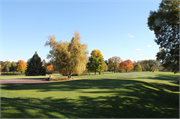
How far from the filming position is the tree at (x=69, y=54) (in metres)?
31.5

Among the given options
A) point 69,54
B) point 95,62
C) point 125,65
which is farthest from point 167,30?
point 125,65

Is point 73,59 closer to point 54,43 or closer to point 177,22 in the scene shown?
point 54,43

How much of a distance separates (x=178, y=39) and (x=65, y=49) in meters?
24.0

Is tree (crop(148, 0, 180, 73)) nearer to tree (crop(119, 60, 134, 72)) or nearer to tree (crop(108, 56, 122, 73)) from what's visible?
tree (crop(119, 60, 134, 72))

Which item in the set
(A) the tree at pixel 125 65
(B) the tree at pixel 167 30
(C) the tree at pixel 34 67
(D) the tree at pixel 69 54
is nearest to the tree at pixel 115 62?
(A) the tree at pixel 125 65

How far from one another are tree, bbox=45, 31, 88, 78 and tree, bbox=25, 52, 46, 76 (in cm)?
3108

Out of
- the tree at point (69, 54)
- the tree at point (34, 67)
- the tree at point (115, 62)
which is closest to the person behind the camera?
the tree at point (69, 54)

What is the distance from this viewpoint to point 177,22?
12.3 metres

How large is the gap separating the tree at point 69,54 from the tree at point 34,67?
3108 centimetres

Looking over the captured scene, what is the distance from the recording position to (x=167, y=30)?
44.6 ft

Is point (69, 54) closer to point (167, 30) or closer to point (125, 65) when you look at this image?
point (167, 30)

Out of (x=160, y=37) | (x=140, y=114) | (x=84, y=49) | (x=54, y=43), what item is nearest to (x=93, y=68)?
(x=84, y=49)

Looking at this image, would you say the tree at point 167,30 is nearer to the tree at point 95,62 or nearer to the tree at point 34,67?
the tree at point 95,62

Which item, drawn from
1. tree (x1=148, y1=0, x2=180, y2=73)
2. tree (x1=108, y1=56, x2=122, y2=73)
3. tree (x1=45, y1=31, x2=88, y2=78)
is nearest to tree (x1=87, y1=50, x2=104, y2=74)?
tree (x1=45, y1=31, x2=88, y2=78)
